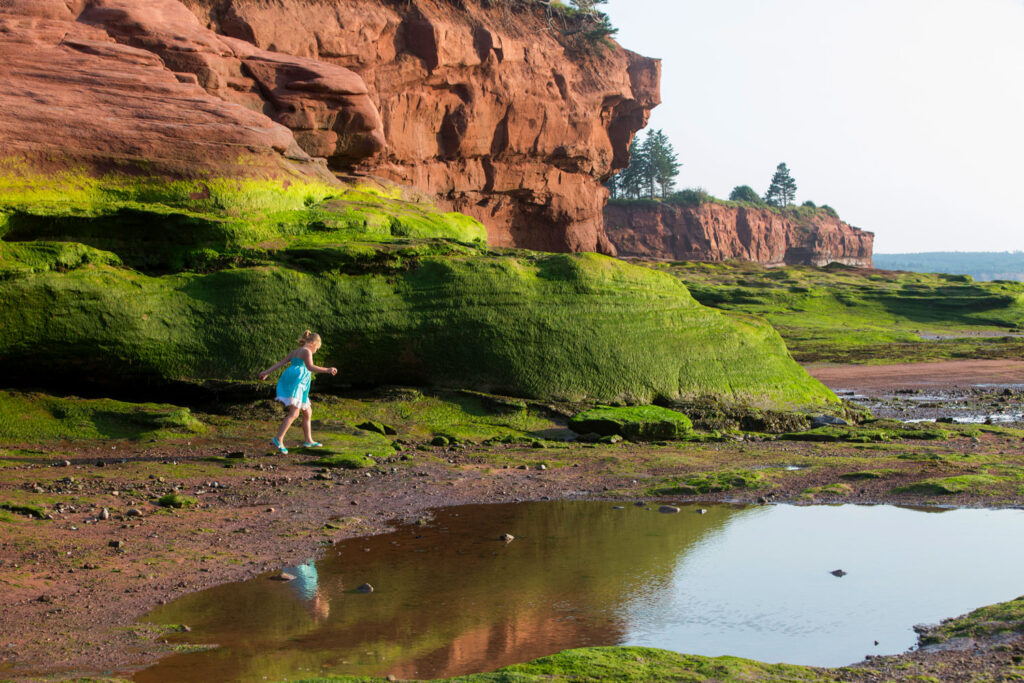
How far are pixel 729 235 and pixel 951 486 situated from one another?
9262 centimetres

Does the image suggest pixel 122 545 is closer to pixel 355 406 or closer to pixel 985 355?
pixel 355 406

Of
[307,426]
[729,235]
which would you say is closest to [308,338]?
[307,426]

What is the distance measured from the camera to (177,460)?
10922 mm

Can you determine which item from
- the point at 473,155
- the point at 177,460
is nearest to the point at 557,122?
the point at 473,155

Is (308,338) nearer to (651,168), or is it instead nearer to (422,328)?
(422,328)

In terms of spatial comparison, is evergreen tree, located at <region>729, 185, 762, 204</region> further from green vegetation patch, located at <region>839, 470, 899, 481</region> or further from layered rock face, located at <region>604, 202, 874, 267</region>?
green vegetation patch, located at <region>839, 470, 899, 481</region>

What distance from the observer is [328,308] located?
1445cm

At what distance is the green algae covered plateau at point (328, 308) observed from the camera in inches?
518

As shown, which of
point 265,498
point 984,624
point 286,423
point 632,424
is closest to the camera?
point 984,624

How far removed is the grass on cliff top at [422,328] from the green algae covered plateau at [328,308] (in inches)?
0.9

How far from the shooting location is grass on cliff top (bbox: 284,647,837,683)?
4.79 metres

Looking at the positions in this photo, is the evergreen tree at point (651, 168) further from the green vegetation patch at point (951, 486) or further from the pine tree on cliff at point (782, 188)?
the green vegetation patch at point (951, 486)

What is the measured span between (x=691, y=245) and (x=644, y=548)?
A: 88.7 metres

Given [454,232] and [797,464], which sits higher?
[454,232]
